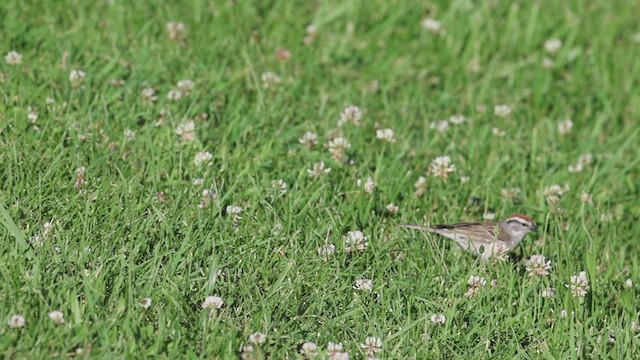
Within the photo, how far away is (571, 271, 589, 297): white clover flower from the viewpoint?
635cm

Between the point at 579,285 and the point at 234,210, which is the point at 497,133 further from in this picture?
the point at 234,210

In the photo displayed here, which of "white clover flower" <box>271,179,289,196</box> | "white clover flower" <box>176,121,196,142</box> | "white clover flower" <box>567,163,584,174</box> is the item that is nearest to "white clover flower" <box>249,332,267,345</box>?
"white clover flower" <box>271,179,289,196</box>

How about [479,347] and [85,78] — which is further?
[85,78]

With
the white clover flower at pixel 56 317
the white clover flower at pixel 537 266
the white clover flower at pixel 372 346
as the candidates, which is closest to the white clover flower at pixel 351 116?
the white clover flower at pixel 537 266

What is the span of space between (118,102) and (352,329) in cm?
296

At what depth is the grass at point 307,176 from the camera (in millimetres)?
5613

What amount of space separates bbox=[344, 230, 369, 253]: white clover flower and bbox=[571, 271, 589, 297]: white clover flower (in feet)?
4.15

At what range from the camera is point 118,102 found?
25.4 feet

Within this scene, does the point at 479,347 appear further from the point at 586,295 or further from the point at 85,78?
the point at 85,78

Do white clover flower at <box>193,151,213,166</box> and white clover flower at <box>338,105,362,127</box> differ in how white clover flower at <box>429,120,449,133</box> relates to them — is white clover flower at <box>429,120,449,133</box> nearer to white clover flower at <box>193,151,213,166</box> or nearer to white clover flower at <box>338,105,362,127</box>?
white clover flower at <box>338,105,362,127</box>

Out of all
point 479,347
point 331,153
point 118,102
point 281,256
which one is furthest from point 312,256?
point 118,102

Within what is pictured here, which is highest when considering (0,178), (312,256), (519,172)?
(0,178)

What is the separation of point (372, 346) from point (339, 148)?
7.82 feet

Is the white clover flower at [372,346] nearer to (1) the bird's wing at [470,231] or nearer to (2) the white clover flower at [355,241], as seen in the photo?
(2) the white clover flower at [355,241]
